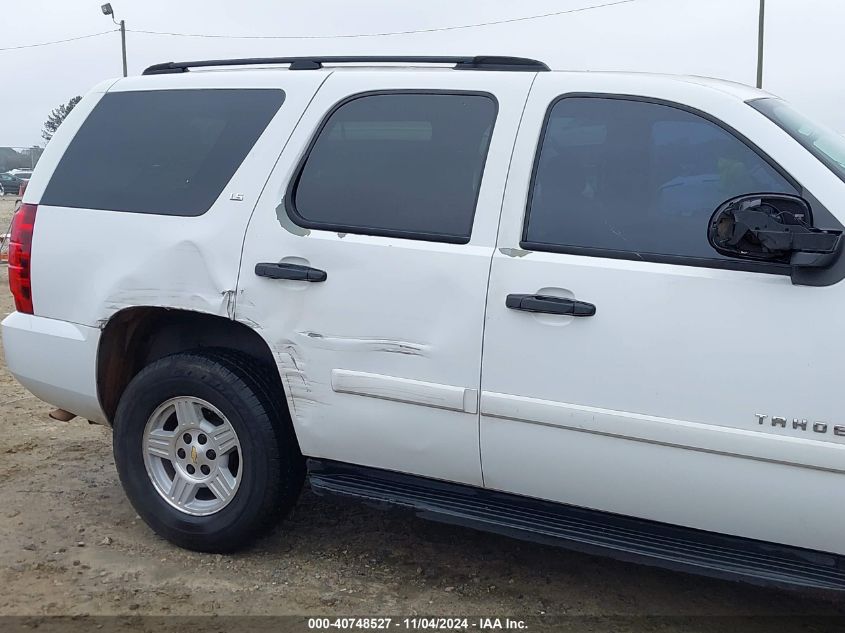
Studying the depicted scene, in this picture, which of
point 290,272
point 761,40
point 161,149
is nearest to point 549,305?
point 290,272

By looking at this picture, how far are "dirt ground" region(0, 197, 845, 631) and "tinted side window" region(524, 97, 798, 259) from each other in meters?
1.34

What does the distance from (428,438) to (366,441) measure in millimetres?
265

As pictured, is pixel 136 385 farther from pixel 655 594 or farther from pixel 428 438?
pixel 655 594

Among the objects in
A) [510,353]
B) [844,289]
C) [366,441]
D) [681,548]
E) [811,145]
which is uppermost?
[811,145]

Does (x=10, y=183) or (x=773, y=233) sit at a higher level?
(x=773, y=233)

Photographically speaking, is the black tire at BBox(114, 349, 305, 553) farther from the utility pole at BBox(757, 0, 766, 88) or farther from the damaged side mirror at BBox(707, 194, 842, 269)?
the utility pole at BBox(757, 0, 766, 88)

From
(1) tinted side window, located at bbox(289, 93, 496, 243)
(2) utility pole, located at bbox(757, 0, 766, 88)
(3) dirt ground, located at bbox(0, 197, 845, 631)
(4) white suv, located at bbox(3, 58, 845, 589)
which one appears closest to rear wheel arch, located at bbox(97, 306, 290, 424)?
(4) white suv, located at bbox(3, 58, 845, 589)

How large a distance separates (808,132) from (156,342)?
9.23 ft

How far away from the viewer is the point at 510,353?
123 inches

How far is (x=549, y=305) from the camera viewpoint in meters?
3.05

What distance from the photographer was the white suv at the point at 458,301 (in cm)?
284

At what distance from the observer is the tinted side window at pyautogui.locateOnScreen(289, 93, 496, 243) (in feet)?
11.0

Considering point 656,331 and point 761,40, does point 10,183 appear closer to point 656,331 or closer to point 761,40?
point 761,40

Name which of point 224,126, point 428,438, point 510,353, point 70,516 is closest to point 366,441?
point 428,438
